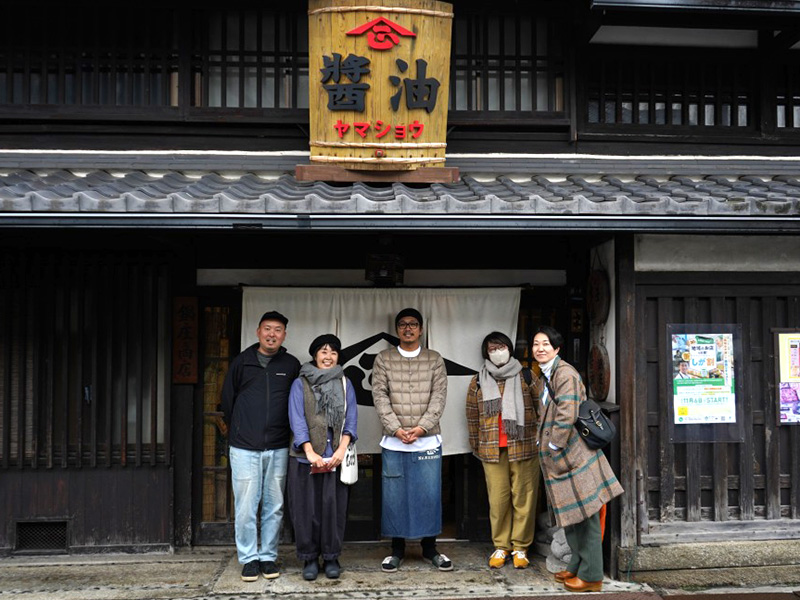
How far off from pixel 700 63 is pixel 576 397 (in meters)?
4.24

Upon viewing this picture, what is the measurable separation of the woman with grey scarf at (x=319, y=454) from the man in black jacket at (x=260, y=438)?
15cm

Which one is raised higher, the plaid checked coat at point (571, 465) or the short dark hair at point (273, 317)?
the short dark hair at point (273, 317)

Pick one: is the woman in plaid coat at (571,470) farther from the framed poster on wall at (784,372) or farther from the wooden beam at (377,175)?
the framed poster on wall at (784,372)

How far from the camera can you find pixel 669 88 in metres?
7.42

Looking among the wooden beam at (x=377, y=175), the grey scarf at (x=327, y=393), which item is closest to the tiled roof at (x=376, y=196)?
the wooden beam at (x=377, y=175)

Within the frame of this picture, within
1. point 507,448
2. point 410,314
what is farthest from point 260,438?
point 507,448

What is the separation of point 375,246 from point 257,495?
8.66 feet

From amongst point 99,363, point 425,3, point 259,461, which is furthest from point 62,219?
point 425,3

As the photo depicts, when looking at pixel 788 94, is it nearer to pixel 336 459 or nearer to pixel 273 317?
pixel 273 317

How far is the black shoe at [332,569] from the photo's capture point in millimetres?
6129

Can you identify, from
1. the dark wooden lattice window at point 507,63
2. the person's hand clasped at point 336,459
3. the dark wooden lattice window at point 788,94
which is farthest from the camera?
the dark wooden lattice window at point 788,94

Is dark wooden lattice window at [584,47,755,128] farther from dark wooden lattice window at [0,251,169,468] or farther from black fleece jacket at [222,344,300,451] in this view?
dark wooden lattice window at [0,251,169,468]

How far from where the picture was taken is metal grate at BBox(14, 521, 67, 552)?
22.2 ft

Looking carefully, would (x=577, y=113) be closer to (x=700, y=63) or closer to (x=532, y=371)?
(x=700, y=63)
